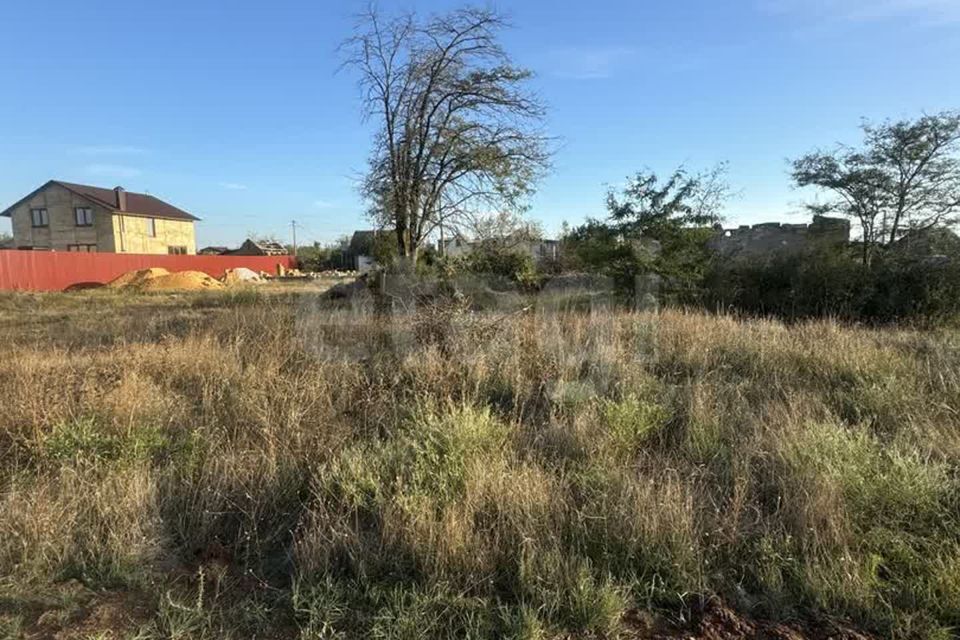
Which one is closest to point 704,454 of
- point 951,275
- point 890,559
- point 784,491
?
point 784,491

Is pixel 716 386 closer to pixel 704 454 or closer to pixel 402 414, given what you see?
pixel 704 454

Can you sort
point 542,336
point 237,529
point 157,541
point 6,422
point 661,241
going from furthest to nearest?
1. point 661,241
2. point 542,336
3. point 6,422
4. point 237,529
5. point 157,541

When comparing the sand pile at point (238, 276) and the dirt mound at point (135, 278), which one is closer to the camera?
the dirt mound at point (135, 278)

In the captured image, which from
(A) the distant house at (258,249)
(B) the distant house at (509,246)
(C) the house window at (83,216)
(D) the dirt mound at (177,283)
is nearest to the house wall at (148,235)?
(C) the house window at (83,216)

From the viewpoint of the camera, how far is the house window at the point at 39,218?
42969 millimetres

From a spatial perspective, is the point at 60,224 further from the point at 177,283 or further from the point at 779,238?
the point at 779,238

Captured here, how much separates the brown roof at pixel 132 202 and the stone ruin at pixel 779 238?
44669mm

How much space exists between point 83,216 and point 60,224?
2269mm

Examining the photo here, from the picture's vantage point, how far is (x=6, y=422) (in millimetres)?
3822

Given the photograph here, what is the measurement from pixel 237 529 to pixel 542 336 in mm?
4097

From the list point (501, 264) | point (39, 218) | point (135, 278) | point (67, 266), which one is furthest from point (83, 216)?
point (501, 264)

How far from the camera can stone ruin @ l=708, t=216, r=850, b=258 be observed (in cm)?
1425

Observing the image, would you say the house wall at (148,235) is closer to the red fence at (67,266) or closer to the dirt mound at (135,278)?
the red fence at (67,266)

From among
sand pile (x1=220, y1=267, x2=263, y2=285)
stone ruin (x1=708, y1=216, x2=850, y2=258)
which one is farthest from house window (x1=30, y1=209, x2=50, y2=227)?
stone ruin (x1=708, y1=216, x2=850, y2=258)
